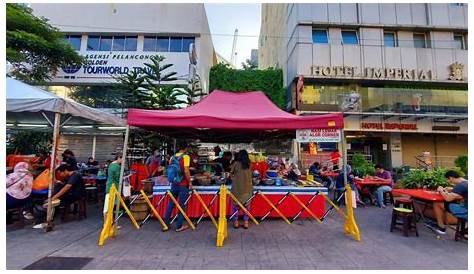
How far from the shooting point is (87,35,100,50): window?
771 inches

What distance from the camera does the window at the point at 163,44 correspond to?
19.7 m

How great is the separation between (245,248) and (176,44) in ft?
59.6

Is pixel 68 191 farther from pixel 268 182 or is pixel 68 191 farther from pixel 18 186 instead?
pixel 268 182

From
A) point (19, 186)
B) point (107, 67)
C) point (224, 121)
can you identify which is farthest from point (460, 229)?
point (107, 67)

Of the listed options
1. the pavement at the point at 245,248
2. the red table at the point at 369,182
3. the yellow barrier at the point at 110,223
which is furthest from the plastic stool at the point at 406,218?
the yellow barrier at the point at 110,223

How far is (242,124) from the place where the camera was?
5410 millimetres

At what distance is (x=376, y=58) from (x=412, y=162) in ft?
24.7

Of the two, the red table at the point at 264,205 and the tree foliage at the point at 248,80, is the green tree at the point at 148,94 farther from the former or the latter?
the red table at the point at 264,205

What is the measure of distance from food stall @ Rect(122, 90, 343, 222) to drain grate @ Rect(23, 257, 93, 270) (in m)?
2.21

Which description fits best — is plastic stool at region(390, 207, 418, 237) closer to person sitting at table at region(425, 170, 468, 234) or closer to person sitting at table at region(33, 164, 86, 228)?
person sitting at table at region(425, 170, 468, 234)

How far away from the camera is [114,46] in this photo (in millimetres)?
19688

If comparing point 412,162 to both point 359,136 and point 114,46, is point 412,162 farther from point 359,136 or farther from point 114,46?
point 114,46

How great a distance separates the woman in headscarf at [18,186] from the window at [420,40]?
862 inches

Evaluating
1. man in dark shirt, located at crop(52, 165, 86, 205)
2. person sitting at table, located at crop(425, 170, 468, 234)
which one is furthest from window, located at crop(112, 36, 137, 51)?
person sitting at table, located at crop(425, 170, 468, 234)
